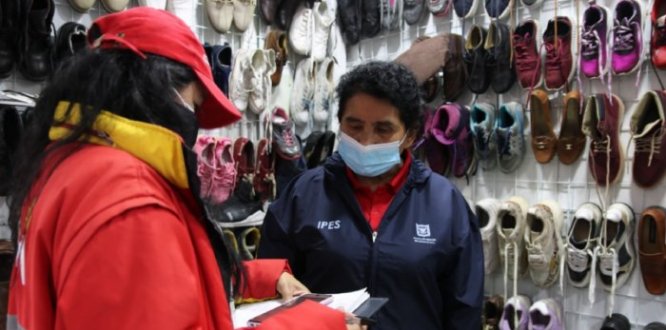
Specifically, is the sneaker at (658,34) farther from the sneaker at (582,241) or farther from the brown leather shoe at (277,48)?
the brown leather shoe at (277,48)

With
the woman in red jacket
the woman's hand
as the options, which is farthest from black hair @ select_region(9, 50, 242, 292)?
the woman's hand

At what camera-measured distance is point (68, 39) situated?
2.79 metres

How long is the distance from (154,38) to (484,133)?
2565 mm

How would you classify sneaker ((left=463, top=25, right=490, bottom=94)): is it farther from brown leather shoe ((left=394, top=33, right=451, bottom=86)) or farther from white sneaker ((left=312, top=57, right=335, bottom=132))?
white sneaker ((left=312, top=57, right=335, bottom=132))

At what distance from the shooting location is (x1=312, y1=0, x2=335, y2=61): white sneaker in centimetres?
401

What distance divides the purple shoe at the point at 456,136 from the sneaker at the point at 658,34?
102 centimetres

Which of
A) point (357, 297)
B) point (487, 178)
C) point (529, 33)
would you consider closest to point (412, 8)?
point (529, 33)

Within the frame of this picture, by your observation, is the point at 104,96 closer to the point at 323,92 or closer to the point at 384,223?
the point at 384,223

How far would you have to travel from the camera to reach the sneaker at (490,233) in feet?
10.3

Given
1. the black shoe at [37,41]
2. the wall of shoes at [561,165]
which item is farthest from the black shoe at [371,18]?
the black shoe at [37,41]

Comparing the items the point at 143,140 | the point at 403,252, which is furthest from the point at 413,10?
the point at 143,140

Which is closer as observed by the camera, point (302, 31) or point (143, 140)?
point (143, 140)

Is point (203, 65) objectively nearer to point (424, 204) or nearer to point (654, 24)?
point (424, 204)

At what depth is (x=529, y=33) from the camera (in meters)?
3.09
